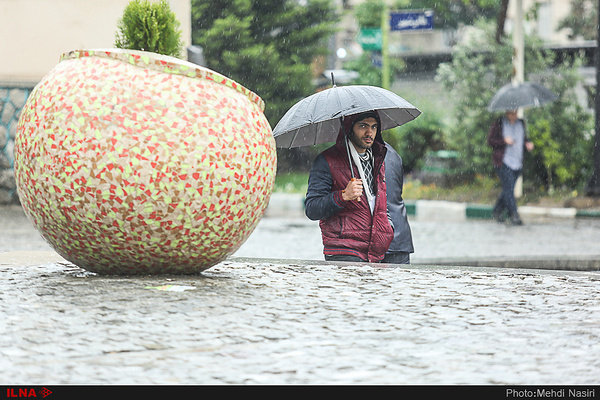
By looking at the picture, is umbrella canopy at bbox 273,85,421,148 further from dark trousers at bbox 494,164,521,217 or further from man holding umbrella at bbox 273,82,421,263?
dark trousers at bbox 494,164,521,217

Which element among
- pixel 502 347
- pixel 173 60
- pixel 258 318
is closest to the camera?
pixel 502 347

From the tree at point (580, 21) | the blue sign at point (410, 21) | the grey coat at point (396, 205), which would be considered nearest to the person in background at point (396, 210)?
the grey coat at point (396, 205)

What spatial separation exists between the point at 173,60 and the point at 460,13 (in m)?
38.1

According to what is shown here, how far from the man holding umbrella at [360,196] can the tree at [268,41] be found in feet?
62.2

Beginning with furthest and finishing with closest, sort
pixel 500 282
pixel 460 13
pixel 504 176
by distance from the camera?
pixel 460 13 < pixel 504 176 < pixel 500 282

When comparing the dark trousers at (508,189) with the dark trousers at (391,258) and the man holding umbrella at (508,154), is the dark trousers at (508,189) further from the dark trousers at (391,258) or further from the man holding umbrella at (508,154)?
the dark trousers at (391,258)

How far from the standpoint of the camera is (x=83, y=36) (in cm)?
1315

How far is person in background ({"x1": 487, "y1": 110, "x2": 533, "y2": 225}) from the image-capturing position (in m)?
12.8

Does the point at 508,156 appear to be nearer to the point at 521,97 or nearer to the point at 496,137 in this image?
the point at 496,137

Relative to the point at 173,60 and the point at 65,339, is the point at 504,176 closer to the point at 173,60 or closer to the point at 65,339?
the point at 173,60

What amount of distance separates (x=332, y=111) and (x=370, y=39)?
1298cm

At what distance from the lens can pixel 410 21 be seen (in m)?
16.1

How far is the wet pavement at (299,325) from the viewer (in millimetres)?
3375

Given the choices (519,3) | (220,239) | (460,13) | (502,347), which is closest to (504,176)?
(519,3)
